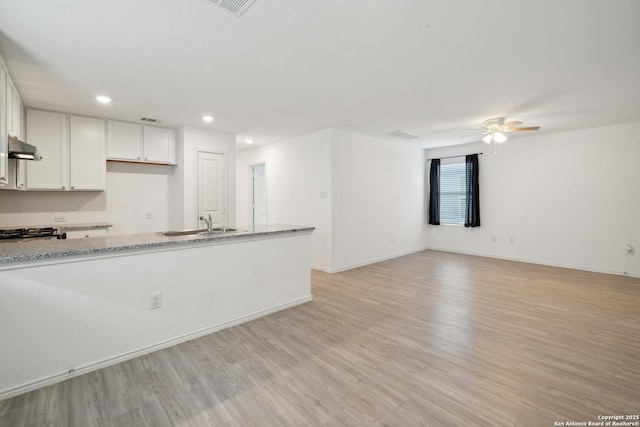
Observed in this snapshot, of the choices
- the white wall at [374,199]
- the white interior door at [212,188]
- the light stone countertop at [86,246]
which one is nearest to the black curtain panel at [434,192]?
the white wall at [374,199]

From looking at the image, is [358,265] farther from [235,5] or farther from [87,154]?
[87,154]

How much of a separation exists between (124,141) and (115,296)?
10.0ft

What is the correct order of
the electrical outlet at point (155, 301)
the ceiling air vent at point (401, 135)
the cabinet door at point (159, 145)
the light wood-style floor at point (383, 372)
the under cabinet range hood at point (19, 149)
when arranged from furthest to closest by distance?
the ceiling air vent at point (401, 135) → the cabinet door at point (159, 145) → the under cabinet range hood at point (19, 149) → the electrical outlet at point (155, 301) → the light wood-style floor at point (383, 372)

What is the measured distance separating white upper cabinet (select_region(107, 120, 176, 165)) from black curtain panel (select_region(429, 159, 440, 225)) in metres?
5.77

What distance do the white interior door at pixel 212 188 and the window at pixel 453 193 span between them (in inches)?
203

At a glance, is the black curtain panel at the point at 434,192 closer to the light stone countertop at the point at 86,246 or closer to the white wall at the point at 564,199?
the white wall at the point at 564,199

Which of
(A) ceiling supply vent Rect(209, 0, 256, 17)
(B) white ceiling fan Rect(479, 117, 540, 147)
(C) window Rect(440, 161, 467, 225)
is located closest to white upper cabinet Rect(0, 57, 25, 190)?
(A) ceiling supply vent Rect(209, 0, 256, 17)

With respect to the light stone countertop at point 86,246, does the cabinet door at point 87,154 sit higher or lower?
higher

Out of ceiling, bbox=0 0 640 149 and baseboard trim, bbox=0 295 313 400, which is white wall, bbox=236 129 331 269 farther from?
baseboard trim, bbox=0 295 313 400

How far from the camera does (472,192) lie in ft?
21.0

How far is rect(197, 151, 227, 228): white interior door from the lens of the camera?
4887mm

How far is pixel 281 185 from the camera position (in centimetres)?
601

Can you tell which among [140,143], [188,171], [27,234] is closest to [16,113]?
[27,234]

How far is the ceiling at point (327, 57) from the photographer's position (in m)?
1.88
